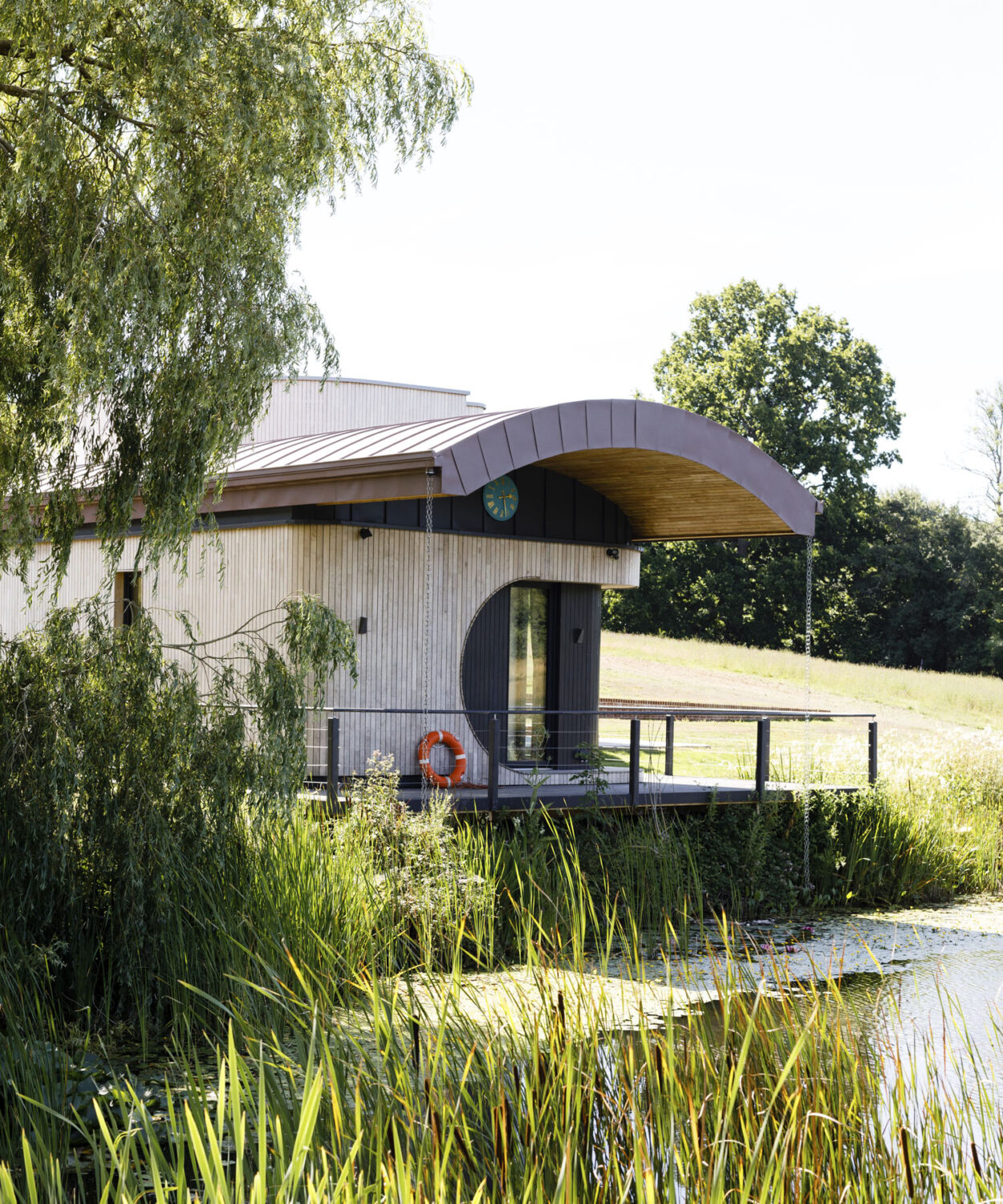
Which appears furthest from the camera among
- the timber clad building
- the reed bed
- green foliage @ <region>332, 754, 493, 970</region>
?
the timber clad building

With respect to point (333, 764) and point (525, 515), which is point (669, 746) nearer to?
point (525, 515)

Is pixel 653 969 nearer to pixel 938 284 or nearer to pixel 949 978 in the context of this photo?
pixel 949 978

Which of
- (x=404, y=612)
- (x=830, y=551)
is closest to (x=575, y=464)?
(x=404, y=612)

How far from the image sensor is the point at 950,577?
137 ft

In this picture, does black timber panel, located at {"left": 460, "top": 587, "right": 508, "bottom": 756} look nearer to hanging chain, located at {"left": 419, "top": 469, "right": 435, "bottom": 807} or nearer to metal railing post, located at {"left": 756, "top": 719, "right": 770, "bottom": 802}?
hanging chain, located at {"left": 419, "top": 469, "right": 435, "bottom": 807}

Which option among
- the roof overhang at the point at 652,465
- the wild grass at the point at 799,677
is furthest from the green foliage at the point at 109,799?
the wild grass at the point at 799,677

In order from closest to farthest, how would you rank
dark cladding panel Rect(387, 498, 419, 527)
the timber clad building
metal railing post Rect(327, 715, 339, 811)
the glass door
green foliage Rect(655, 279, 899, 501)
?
metal railing post Rect(327, 715, 339, 811), the timber clad building, dark cladding panel Rect(387, 498, 419, 527), the glass door, green foliage Rect(655, 279, 899, 501)

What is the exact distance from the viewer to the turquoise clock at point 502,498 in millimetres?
12264

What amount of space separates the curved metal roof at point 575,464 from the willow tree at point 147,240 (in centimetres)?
250

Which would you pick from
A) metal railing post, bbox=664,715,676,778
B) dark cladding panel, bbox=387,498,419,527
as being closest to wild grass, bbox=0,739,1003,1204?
metal railing post, bbox=664,715,676,778

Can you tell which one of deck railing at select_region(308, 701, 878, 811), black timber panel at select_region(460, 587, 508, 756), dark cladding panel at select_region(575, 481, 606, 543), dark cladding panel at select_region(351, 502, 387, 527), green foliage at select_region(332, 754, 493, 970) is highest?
dark cladding panel at select_region(575, 481, 606, 543)

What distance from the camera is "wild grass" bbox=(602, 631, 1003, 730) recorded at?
95.0 feet

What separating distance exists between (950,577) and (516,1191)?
41.1 m

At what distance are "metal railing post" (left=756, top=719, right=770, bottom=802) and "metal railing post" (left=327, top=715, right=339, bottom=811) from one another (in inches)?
167
